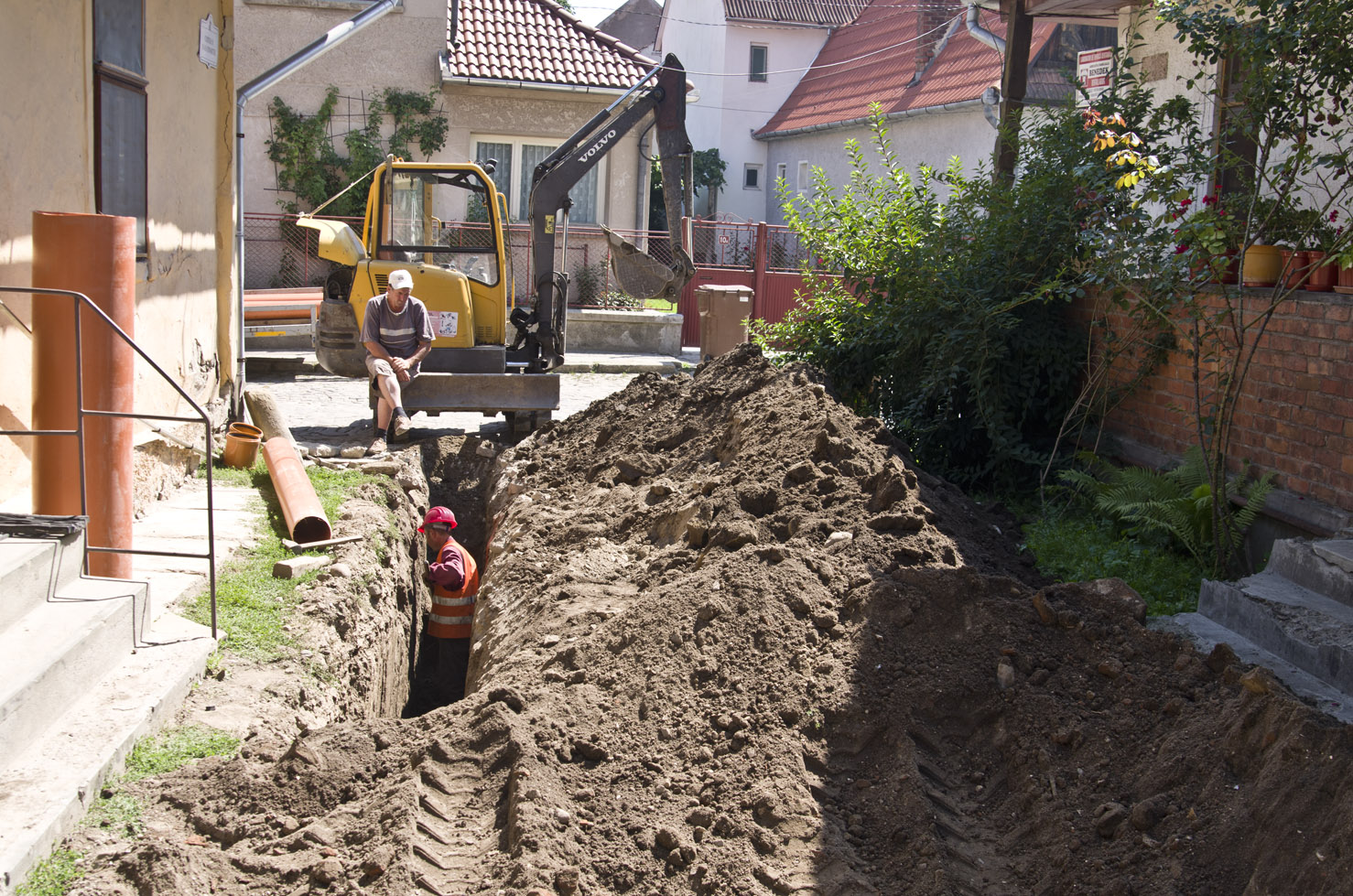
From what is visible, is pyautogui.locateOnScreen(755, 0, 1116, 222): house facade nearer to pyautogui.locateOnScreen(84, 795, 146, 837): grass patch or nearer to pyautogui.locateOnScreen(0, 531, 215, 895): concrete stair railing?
pyautogui.locateOnScreen(0, 531, 215, 895): concrete stair railing

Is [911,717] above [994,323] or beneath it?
beneath

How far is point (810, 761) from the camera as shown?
3.91 metres

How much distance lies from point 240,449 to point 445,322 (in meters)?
2.65

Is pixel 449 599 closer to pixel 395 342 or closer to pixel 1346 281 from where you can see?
Answer: pixel 395 342

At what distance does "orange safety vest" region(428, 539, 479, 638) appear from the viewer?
7672 millimetres

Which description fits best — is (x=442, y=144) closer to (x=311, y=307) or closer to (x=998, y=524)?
(x=311, y=307)

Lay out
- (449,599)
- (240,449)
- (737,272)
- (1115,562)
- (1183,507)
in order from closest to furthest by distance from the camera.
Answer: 1. (1115,562)
2. (1183,507)
3. (449,599)
4. (240,449)
5. (737,272)

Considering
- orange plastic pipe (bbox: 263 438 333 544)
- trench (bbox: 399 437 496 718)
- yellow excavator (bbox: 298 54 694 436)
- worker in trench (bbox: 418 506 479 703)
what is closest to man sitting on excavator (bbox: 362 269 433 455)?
yellow excavator (bbox: 298 54 694 436)

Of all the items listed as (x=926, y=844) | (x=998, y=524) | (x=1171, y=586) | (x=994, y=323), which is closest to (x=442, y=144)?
(x=994, y=323)

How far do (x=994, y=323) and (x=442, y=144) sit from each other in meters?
13.4

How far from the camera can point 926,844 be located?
3.42m

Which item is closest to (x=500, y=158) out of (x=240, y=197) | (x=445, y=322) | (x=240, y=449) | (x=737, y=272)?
(x=737, y=272)

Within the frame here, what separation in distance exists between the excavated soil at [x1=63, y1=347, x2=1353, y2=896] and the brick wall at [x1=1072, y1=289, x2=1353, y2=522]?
1.67 metres

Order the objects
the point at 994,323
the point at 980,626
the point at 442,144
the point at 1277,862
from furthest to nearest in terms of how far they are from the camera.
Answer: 1. the point at 442,144
2. the point at 994,323
3. the point at 980,626
4. the point at 1277,862
